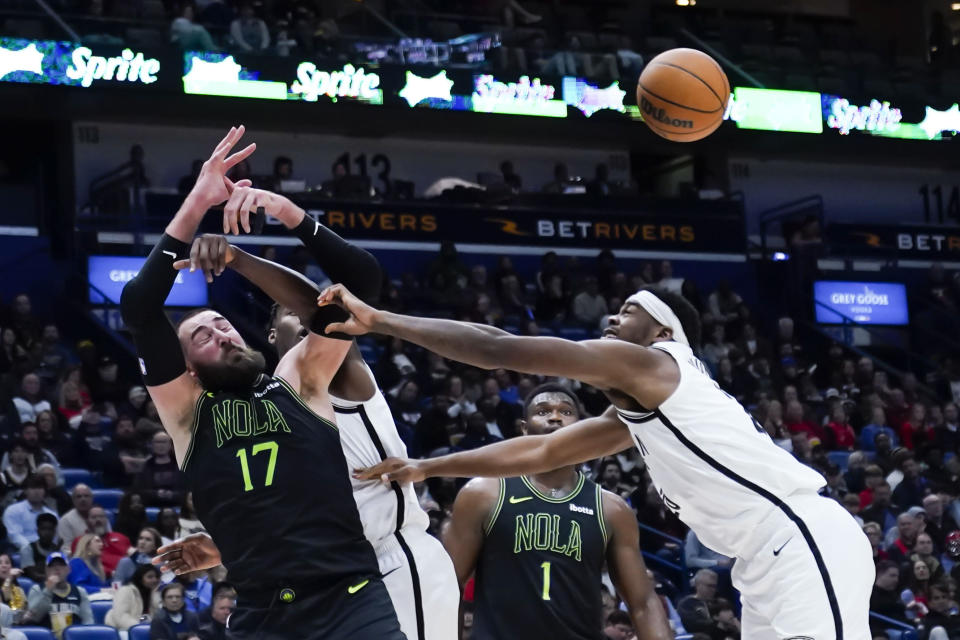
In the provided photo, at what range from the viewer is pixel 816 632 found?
16.7ft

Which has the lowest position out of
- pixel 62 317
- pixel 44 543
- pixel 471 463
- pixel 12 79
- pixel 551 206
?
pixel 44 543

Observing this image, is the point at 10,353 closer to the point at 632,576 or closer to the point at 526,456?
the point at 632,576

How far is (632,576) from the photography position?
22.4 feet

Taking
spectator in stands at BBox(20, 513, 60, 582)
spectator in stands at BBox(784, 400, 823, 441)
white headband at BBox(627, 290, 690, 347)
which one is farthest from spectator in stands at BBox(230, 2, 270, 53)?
white headband at BBox(627, 290, 690, 347)

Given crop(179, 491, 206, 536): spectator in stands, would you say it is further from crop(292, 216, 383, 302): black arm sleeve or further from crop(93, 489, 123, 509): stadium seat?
crop(292, 216, 383, 302): black arm sleeve

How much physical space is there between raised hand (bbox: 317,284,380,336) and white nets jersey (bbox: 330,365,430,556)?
1.06 m

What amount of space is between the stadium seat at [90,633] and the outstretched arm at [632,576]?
15.7 ft

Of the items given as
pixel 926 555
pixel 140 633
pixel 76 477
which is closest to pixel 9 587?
pixel 140 633

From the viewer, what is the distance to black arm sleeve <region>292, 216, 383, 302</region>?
17.1 feet

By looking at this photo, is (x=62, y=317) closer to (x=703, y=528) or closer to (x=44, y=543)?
(x=44, y=543)

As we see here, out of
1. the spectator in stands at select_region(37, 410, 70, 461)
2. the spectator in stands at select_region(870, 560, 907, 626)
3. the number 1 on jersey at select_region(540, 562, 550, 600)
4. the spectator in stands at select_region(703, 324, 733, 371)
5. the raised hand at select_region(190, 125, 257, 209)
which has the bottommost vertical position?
the spectator in stands at select_region(870, 560, 907, 626)

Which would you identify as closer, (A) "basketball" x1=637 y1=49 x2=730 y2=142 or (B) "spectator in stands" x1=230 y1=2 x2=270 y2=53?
(A) "basketball" x1=637 y1=49 x2=730 y2=142

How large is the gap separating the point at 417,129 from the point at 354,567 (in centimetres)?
1693

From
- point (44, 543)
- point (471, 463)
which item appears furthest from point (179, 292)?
point (471, 463)
